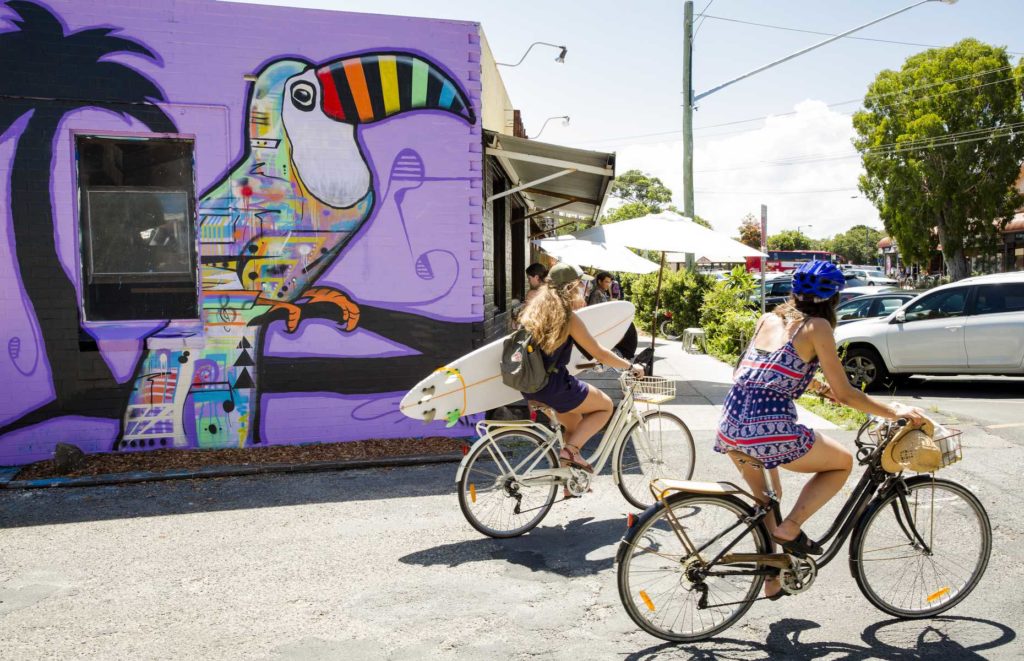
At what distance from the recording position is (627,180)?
74625mm

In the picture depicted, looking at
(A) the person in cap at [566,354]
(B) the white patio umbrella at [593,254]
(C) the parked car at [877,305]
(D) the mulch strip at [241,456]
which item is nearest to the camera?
Result: (A) the person in cap at [566,354]

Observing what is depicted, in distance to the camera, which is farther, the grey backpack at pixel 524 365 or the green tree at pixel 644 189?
the green tree at pixel 644 189

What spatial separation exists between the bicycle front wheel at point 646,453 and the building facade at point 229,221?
2.88 m

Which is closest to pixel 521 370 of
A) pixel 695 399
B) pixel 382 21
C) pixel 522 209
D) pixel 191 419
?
pixel 191 419

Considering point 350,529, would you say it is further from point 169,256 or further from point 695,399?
point 695,399

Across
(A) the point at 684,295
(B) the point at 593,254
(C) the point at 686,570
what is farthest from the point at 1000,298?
(C) the point at 686,570

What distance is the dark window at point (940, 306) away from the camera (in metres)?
10.9

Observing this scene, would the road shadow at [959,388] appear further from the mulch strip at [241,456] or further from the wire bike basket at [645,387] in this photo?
A: the mulch strip at [241,456]

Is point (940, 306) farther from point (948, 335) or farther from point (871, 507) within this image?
point (871, 507)

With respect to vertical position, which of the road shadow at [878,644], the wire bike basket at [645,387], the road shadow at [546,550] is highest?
the wire bike basket at [645,387]

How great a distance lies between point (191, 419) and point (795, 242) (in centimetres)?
9912

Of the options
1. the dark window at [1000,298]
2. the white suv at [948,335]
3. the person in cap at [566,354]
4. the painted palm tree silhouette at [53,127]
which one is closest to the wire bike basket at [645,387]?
the person in cap at [566,354]

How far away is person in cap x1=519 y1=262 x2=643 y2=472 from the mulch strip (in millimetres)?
2608

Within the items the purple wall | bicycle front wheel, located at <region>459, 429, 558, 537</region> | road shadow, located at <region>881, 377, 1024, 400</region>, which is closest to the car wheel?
road shadow, located at <region>881, 377, 1024, 400</region>
